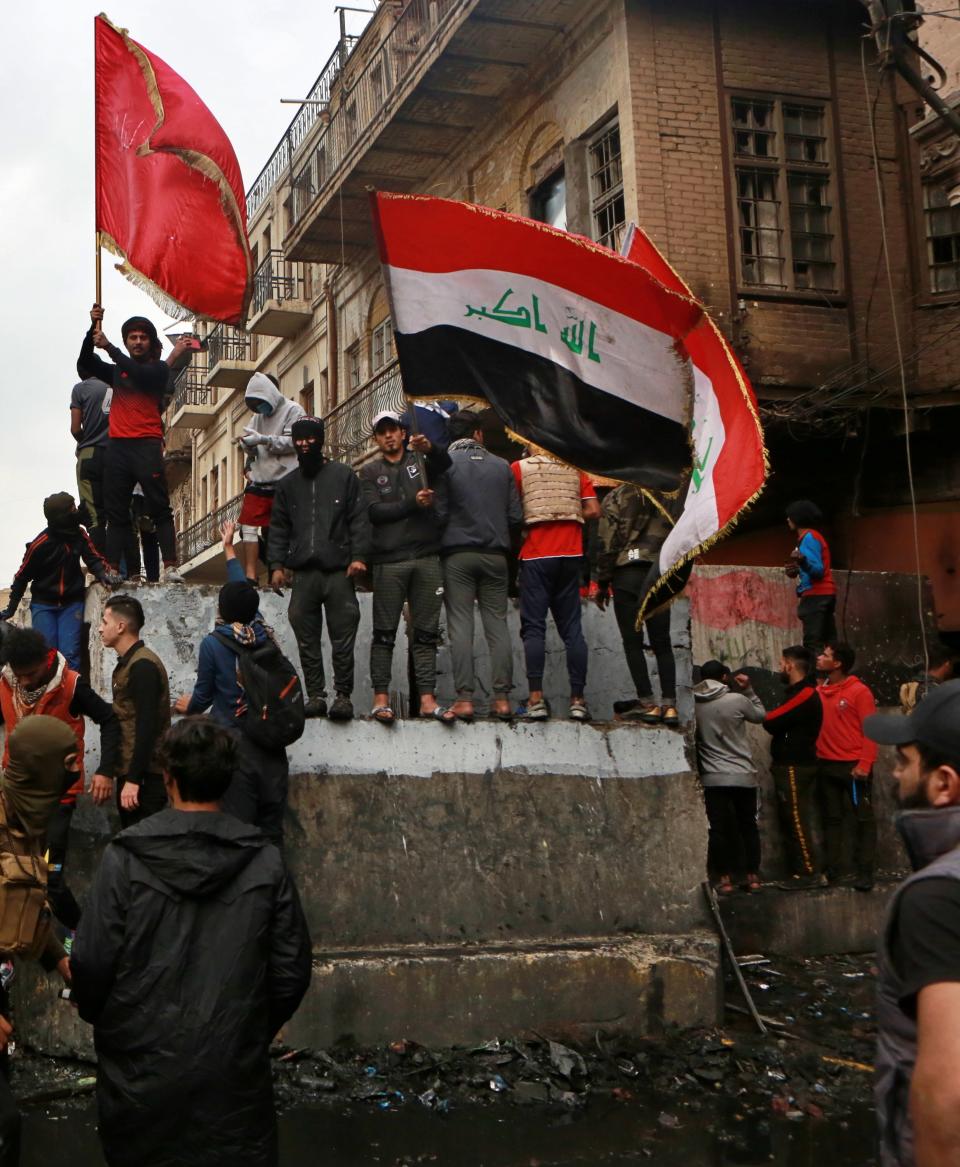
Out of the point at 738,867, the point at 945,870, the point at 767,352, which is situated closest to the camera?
the point at 945,870

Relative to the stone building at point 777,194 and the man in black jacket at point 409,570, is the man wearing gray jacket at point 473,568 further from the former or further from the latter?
the stone building at point 777,194

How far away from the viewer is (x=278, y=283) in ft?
89.2

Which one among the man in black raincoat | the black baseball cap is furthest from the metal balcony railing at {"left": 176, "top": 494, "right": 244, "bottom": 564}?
the black baseball cap

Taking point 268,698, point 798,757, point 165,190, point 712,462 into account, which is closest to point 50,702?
point 268,698

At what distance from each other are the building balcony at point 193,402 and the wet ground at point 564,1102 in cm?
2726

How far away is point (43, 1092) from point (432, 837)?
8.19 feet

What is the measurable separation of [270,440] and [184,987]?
558 cm

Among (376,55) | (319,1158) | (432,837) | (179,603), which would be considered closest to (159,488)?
(179,603)

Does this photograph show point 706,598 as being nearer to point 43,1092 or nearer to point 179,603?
point 179,603

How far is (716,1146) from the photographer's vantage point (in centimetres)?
598

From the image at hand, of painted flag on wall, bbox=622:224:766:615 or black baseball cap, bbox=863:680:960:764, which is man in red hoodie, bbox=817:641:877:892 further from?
black baseball cap, bbox=863:680:960:764

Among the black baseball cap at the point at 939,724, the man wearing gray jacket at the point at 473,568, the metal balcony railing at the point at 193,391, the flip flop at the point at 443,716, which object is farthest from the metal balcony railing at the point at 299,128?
the black baseball cap at the point at 939,724

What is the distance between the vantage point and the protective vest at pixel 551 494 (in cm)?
820

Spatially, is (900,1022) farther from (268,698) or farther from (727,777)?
(727,777)
